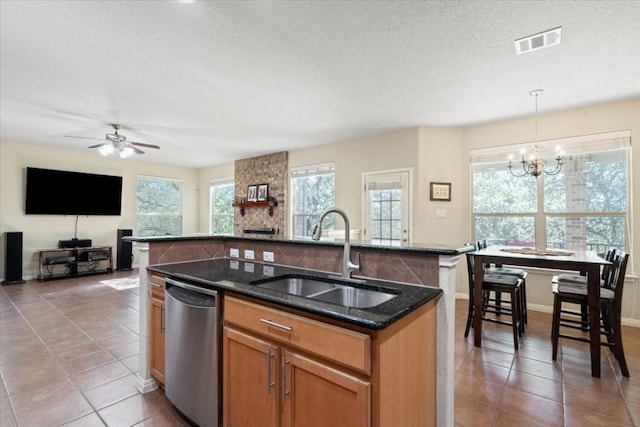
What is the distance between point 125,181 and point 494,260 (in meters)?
7.60

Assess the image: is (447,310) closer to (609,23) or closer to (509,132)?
(609,23)

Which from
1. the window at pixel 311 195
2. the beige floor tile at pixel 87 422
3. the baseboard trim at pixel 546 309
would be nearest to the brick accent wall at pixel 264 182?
the window at pixel 311 195

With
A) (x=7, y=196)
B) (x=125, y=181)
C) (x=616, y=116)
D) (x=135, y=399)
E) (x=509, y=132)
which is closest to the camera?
(x=135, y=399)

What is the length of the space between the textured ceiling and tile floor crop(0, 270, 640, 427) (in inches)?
102

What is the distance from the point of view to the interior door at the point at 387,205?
483cm

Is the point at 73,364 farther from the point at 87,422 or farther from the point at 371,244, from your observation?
the point at 371,244

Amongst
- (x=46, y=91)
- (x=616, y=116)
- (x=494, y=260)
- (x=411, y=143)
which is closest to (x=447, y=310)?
(x=494, y=260)

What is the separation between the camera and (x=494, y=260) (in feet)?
9.86

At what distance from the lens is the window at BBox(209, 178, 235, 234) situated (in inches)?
316

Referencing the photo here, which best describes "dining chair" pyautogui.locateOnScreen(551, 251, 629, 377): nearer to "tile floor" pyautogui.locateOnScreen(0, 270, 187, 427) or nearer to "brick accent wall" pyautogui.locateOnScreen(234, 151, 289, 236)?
"tile floor" pyautogui.locateOnScreen(0, 270, 187, 427)

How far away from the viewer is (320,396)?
1287 mm

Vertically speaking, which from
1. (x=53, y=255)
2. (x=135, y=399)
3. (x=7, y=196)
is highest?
(x=7, y=196)

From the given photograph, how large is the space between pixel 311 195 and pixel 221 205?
322cm

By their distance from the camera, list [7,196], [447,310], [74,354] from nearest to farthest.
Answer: [447,310] → [74,354] → [7,196]
